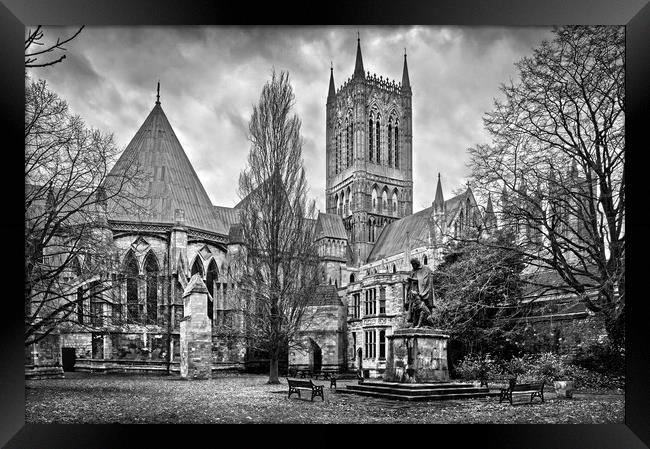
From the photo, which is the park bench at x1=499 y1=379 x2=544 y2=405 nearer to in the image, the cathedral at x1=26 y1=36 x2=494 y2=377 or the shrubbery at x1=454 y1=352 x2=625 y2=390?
the shrubbery at x1=454 y1=352 x2=625 y2=390

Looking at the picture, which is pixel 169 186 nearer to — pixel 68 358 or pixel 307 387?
pixel 68 358

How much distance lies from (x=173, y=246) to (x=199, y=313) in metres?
6.01

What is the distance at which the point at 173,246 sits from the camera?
72.9 feet

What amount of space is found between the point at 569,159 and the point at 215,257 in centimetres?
1615

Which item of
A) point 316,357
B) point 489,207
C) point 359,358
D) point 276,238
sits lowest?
point 359,358

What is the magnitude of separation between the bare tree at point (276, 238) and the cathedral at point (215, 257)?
109cm

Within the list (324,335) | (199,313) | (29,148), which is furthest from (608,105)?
(324,335)

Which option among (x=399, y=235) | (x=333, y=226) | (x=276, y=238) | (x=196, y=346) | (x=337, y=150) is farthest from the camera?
(x=399, y=235)

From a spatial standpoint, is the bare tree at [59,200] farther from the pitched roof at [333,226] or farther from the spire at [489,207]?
the pitched roof at [333,226]

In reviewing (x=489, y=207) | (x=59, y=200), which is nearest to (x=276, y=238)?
(x=489, y=207)

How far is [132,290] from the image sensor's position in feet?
56.1

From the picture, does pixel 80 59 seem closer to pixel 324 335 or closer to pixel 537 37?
pixel 537 37

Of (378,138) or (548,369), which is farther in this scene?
(378,138)

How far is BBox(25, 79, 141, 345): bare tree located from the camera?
9.48m
